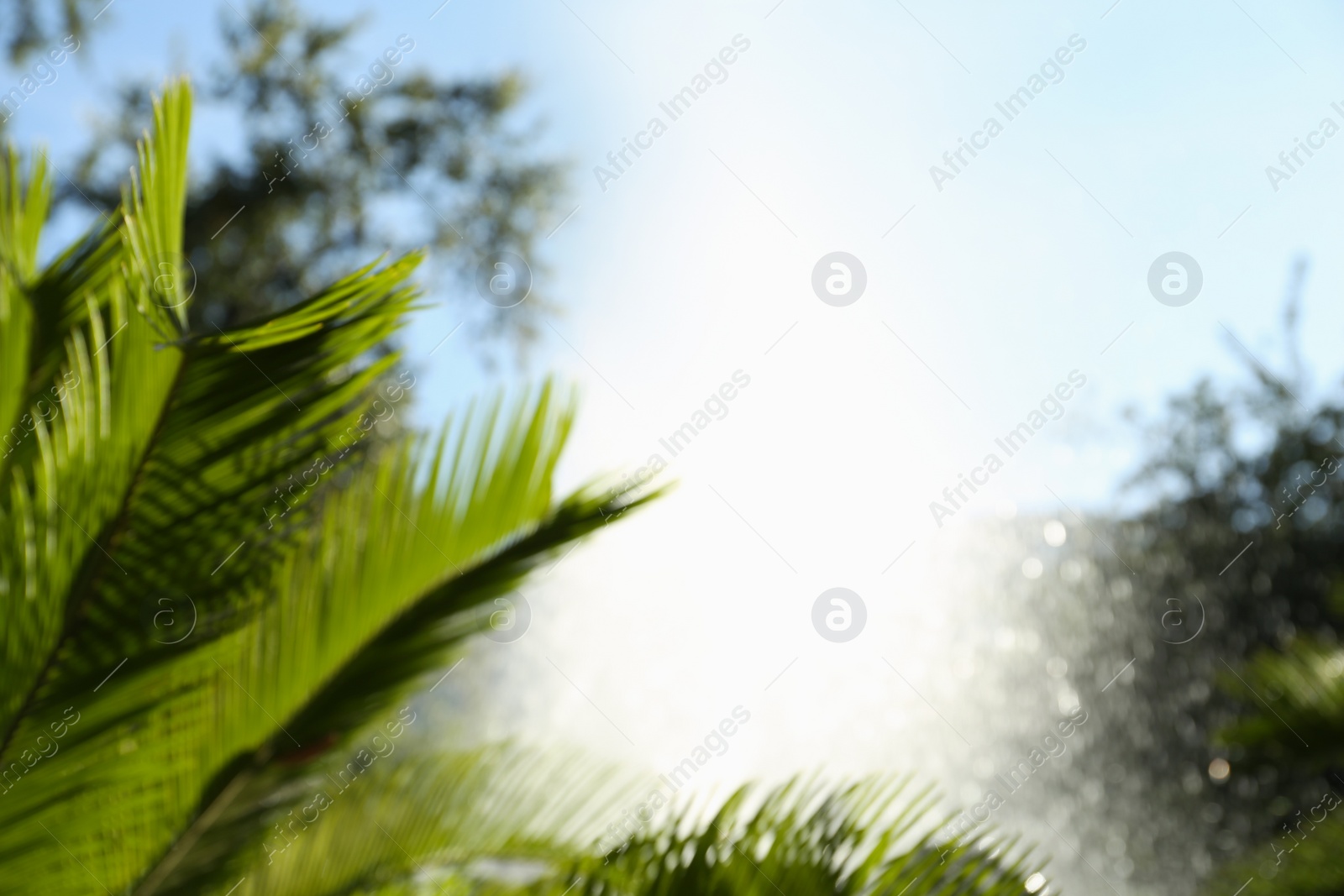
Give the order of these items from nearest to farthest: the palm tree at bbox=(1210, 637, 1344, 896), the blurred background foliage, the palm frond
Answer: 1. the palm tree at bbox=(1210, 637, 1344, 896)
2. the palm frond
3. the blurred background foliage

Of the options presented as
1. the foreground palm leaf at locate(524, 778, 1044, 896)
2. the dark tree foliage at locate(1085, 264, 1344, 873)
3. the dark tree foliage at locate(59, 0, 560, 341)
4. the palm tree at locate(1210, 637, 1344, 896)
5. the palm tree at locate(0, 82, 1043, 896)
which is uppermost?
the dark tree foliage at locate(59, 0, 560, 341)

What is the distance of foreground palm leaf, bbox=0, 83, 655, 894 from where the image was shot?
1.47 m

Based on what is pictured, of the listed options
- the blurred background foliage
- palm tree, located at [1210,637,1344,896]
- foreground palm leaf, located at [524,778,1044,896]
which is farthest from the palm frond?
the blurred background foliage

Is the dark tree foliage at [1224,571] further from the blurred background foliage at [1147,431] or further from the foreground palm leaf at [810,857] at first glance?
the foreground palm leaf at [810,857]

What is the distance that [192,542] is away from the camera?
1.56 meters

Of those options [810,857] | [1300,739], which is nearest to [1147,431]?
[1300,739]

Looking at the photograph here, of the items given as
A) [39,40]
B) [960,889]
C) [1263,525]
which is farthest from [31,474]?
[1263,525]

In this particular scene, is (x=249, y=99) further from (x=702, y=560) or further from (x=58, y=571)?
(x=58, y=571)

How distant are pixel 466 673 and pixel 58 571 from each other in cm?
961

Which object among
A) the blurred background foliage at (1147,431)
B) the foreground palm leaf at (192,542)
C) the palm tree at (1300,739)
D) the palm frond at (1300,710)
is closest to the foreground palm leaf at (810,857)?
the foreground palm leaf at (192,542)

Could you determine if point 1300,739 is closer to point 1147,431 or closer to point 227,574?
point 227,574

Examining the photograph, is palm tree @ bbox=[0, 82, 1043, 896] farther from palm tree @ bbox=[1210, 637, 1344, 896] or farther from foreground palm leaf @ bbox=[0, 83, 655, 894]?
palm tree @ bbox=[1210, 637, 1344, 896]

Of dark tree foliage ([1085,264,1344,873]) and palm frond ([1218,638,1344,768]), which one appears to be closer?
palm frond ([1218,638,1344,768])

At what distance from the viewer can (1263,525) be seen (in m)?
8.93
